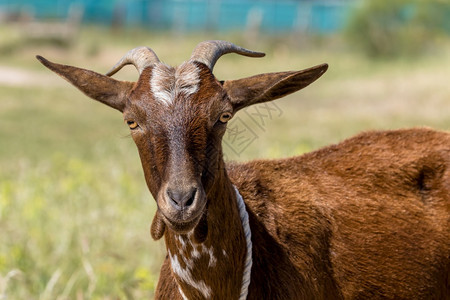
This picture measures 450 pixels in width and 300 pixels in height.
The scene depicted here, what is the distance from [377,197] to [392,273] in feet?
1.46

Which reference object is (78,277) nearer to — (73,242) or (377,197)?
(73,242)

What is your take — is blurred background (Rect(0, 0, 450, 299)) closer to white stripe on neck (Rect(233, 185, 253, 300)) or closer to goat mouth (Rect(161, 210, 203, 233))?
white stripe on neck (Rect(233, 185, 253, 300))

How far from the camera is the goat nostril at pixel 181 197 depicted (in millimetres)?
3115

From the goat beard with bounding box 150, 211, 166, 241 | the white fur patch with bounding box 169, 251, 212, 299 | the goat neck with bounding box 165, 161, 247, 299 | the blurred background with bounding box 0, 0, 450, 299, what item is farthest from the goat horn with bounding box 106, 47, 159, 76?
the white fur patch with bounding box 169, 251, 212, 299

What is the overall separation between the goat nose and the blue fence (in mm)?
31126

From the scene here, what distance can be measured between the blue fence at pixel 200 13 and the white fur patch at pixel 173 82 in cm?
3068

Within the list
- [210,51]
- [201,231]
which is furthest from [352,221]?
[210,51]

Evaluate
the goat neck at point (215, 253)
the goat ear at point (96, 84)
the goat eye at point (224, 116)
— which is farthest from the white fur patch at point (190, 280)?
the goat ear at point (96, 84)

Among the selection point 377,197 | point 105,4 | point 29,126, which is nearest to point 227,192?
point 377,197

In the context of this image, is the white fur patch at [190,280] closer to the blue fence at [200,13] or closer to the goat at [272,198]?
the goat at [272,198]

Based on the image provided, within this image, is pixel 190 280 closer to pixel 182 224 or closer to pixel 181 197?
pixel 182 224

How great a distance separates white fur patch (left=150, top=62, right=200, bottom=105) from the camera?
11.2 feet

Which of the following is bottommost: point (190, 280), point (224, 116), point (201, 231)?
point (190, 280)

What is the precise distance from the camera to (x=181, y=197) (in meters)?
3.12
